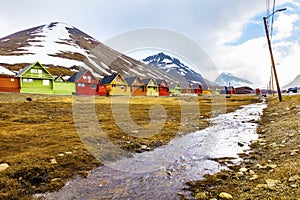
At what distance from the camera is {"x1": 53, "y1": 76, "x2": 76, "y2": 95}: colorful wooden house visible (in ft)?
228

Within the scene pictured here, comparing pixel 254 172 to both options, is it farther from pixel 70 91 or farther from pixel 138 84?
pixel 138 84

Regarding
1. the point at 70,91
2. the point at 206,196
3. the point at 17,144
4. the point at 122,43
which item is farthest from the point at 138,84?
the point at 206,196

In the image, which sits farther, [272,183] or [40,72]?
[40,72]

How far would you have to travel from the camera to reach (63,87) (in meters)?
71.6

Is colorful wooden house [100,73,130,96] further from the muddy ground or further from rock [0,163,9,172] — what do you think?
the muddy ground

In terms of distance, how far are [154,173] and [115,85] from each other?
75.5 meters

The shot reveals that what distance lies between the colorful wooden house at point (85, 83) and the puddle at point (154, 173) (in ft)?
224

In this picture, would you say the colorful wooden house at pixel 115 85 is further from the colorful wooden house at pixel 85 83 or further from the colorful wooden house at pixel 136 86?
the colorful wooden house at pixel 85 83

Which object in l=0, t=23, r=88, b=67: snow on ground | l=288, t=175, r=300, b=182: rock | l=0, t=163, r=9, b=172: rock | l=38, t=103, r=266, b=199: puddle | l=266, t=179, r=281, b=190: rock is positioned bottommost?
l=38, t=103, r=266, b=199: puddle

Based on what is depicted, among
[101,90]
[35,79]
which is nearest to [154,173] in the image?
[35,79]

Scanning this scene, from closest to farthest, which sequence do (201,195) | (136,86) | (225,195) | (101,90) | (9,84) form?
(225,195), (201,195), (9,84), (101,90), (136,86)

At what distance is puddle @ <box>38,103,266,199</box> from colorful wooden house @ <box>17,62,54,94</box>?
6030 cm

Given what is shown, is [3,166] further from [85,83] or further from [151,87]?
[151,87]

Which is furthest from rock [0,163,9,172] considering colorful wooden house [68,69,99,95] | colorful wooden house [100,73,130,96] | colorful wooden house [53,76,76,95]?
colorful wooden house [100,73,130,96]
